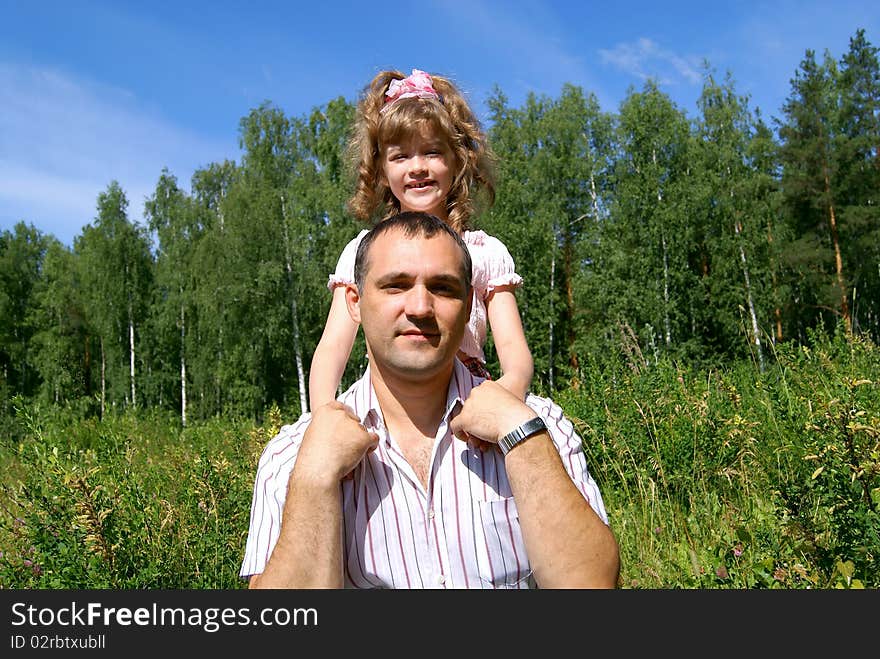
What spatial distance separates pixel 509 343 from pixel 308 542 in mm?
1157

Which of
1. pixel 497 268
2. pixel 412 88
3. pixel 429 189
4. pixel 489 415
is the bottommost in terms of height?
pixel 489 415

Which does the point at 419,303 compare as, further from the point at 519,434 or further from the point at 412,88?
the point at 412,88

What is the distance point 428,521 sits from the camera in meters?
1.84

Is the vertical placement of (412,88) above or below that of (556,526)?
above

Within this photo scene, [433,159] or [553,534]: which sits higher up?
[433,159]

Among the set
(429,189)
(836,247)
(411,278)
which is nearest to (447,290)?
(411,278)

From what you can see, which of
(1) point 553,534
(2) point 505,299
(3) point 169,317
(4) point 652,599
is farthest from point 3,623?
(3) point 169,317

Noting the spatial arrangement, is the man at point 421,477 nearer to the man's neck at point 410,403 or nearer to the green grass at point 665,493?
the man's neck at point 410,403

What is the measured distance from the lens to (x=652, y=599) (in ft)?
5.49

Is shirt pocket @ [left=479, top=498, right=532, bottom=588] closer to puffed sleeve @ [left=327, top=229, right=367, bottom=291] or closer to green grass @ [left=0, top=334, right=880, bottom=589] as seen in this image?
green grass @ [left=0, top=334, right=880, bottom=589]

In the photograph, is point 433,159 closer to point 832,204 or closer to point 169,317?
point 832,204

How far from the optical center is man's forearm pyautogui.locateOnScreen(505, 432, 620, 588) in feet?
5.41

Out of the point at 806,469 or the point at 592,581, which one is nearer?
the point at 592,581

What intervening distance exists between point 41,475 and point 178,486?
124 cm
